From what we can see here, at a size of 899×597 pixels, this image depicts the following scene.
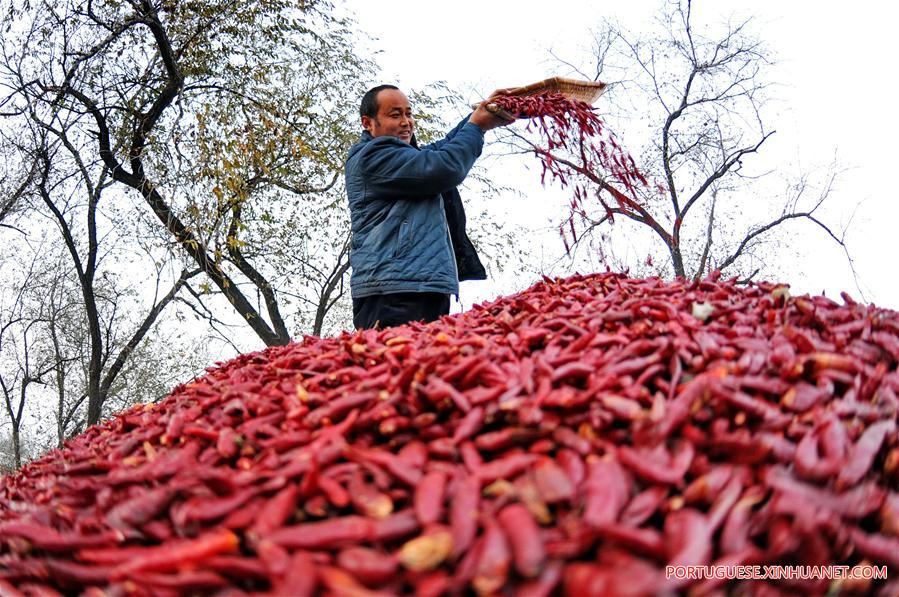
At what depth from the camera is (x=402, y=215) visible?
373 cm

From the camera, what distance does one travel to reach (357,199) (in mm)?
3855

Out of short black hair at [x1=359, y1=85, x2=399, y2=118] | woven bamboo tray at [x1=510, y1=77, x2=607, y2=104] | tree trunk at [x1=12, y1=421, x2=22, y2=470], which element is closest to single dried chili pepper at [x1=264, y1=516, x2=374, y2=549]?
short black hair at [x1=359, y1=85, x2=399, y2=118]

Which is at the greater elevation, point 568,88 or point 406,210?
point 568,88

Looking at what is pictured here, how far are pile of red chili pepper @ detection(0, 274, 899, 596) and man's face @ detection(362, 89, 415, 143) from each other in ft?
6.74

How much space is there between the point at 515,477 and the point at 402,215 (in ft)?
8.32

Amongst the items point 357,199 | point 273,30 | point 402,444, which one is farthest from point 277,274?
point 402,444

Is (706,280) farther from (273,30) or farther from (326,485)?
(273,30)

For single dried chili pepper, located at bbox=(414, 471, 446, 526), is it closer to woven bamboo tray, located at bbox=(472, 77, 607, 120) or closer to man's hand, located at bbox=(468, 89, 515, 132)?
man's hand, located at bbox=(468, 89, 515, 132)

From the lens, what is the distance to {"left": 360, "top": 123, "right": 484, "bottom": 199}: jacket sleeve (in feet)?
11.6

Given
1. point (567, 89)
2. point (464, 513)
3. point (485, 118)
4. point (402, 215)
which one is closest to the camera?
point (464, 513)

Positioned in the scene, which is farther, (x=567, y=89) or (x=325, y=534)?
(x=567, y=89)

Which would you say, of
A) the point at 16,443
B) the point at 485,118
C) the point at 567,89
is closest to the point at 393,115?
the point at 485,118

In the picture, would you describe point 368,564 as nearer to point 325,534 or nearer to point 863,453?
point 325,534

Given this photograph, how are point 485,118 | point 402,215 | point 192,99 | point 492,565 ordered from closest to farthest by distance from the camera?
point 492,565
point 402,215
point 485,118
point 192,99
